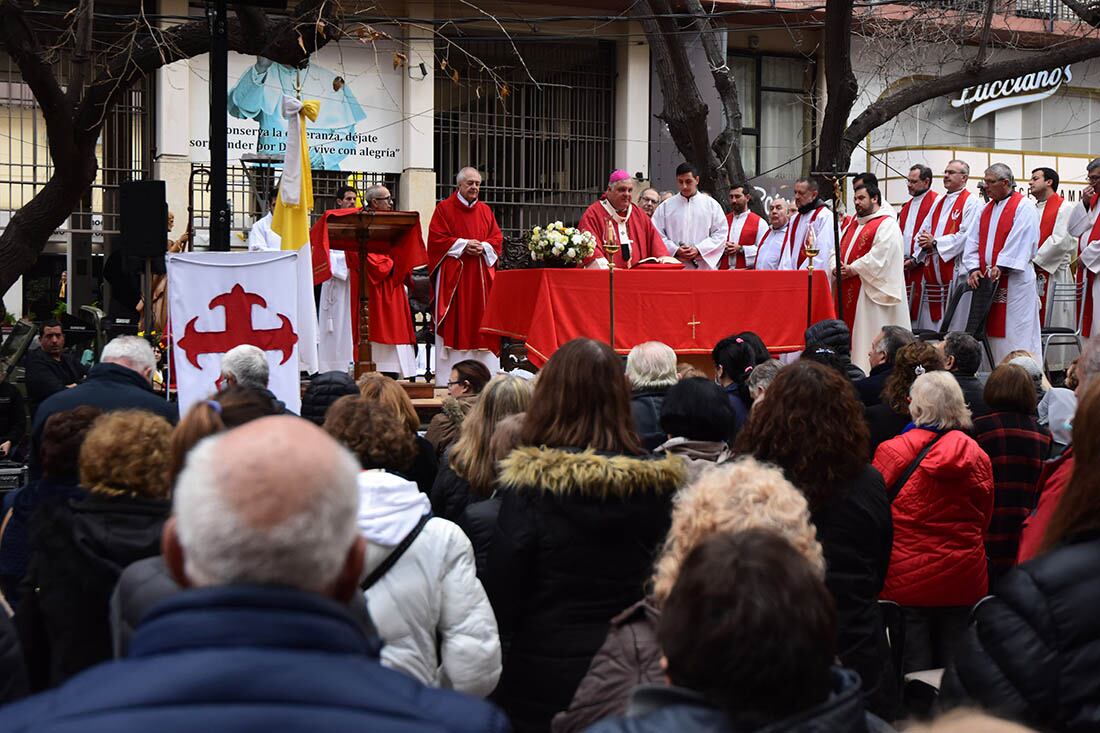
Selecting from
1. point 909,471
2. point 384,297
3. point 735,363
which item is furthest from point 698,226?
point 909,471

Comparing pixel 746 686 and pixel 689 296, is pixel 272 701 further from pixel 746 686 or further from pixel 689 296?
pixel 689 296

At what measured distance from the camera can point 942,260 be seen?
520 inches

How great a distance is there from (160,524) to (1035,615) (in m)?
2.19

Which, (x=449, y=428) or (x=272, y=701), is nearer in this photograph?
(x=272, y=701)

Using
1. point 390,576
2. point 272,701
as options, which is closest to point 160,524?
point 390,576

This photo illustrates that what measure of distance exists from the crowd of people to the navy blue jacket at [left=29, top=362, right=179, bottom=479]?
0.02m

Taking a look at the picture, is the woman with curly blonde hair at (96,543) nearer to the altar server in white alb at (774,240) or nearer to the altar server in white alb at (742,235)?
the altar server in white alb at (774,240)

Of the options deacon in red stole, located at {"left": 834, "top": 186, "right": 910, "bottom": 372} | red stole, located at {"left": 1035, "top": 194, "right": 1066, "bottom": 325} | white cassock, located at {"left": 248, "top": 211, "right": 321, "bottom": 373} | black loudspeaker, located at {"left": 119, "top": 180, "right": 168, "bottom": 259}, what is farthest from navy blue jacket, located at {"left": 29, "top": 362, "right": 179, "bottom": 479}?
red stole, located at {"left": 1035, "top": 194, "right": 1066, "bottom": 325}

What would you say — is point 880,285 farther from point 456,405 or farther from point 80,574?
point 80,574

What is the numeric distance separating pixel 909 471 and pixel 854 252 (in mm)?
7731

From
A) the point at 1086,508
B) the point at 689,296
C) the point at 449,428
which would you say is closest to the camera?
the point at 1086,508

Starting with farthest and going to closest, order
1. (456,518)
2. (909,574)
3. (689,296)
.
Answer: (689,296), (909,574), (456,518)

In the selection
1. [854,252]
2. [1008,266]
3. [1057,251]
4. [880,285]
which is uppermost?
[1057,251]

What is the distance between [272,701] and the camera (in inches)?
65.1
